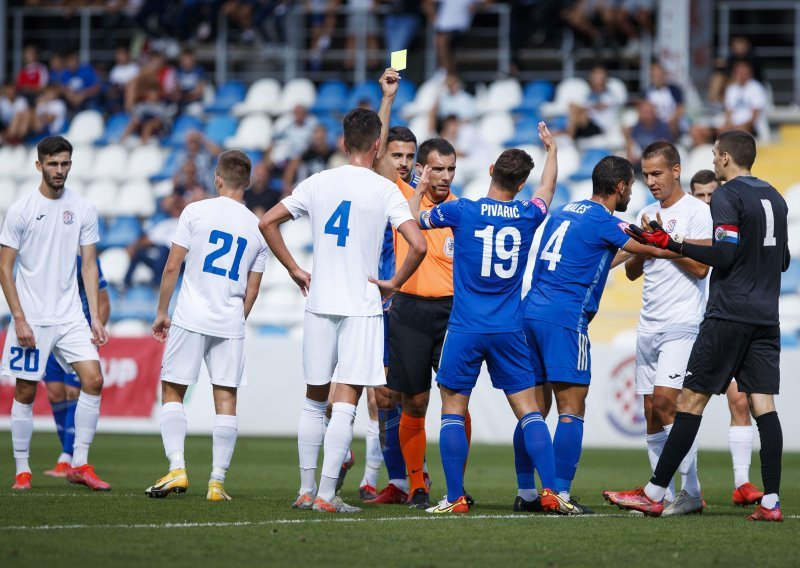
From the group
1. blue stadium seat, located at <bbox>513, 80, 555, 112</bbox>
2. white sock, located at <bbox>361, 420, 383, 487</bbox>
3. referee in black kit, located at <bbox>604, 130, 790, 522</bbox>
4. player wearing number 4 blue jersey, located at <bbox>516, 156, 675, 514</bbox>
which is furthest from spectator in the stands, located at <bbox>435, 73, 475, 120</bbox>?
referee in black kit, located at <bbox>604, 130, 790, 522</bbox>

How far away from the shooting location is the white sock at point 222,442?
8562 mm

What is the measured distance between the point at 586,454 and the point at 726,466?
5.96ft

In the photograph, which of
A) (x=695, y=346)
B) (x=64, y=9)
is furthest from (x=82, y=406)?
(x=64, y=9)

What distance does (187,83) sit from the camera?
78.3 ft

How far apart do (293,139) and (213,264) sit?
13.0 meters

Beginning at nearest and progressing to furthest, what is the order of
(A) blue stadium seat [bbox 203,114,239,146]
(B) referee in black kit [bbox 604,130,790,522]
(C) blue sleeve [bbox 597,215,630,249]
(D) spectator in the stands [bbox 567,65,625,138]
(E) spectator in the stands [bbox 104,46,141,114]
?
(B) referee in black kit [bbox 604,130,790,522]
(C) blue sleeve [bbox 597,215,630,249]
(D) spectator in the stands [bbox 567,65,625,138]
(A) blue stadium seat [bbox 203,114,239,146]
(E) spectator in the stands [bbox 104,46,141,114]

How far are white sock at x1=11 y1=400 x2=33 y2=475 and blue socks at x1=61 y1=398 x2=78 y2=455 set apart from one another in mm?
1313

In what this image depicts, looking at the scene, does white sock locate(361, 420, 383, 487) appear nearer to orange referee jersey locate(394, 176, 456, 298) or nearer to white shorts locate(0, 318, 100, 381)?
orange referee jersey locate(394, 176, 456, 298)

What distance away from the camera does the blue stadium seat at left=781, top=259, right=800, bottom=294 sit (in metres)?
17.3

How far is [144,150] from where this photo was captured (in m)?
23.1

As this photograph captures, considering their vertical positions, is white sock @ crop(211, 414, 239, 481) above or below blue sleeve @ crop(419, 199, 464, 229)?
below

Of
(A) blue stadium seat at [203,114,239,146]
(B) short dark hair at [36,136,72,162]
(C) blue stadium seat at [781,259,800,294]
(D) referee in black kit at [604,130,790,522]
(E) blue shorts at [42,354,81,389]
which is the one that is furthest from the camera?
(A) blue stadium seat at [203,114,239,146]

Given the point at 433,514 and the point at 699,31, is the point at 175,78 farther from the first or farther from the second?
the point at 433,514

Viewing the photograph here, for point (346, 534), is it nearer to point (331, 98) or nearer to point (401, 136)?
point (401, 136)
